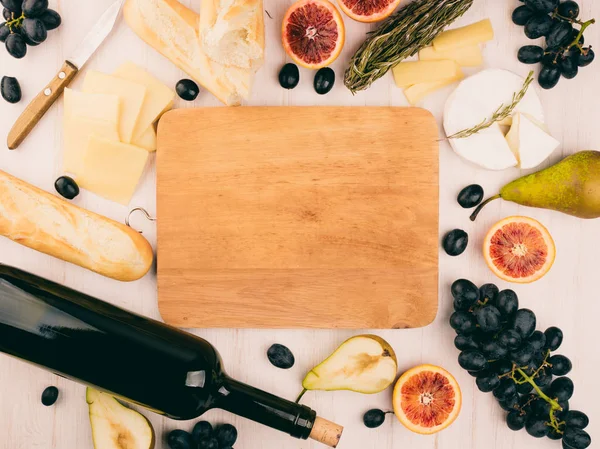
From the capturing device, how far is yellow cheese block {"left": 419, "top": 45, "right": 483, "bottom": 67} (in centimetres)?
129

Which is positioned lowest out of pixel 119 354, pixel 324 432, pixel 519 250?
pixel 119 354

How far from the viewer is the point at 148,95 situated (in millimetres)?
1285

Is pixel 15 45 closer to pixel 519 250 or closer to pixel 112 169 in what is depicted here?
pixel 112 169

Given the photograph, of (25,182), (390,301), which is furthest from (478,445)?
(25,182)

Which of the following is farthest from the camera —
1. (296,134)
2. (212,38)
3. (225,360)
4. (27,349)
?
(225,360)

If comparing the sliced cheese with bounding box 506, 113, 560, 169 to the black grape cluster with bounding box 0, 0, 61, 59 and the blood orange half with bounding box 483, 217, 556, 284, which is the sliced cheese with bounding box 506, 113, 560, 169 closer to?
the blood orange half with bounding box 483, 217, 556, 284

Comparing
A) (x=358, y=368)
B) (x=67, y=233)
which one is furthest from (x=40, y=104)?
(x=358, y=368)

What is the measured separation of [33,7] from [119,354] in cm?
89

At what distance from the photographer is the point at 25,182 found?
1280 mm

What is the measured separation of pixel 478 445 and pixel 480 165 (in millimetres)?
760

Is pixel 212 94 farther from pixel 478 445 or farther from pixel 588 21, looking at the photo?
pixel 478 445

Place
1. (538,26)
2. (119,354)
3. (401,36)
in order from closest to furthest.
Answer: (119,354) → (401,36) → (538,26)

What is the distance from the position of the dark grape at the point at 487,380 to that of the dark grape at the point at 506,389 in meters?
0.02

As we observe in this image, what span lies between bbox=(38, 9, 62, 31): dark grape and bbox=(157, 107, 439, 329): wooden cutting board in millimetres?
394
